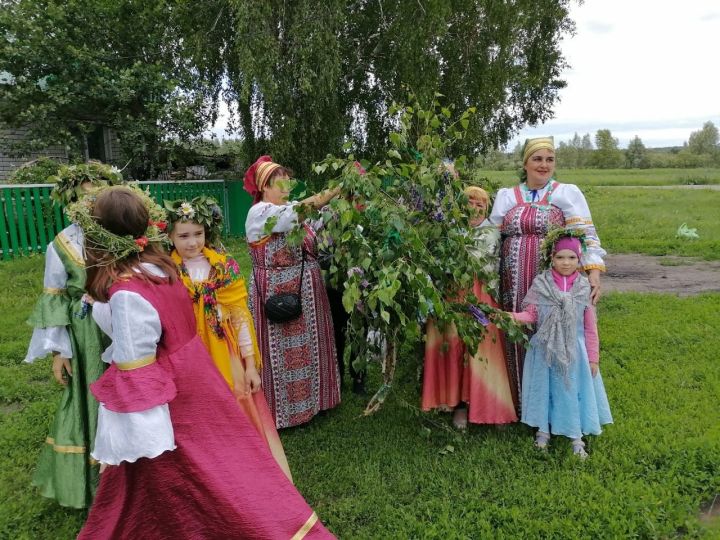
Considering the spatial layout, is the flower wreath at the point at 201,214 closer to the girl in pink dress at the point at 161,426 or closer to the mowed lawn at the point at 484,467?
the girl in pink dress at the point at 161,426

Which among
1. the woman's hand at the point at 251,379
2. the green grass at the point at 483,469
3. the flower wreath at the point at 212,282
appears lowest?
the green grass at the point at 483,469

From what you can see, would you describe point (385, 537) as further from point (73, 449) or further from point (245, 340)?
point (73, 449)

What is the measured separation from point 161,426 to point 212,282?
1242 mm

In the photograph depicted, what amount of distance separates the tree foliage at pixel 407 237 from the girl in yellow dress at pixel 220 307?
59 centimetres

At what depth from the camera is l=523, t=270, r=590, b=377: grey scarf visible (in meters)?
3.15

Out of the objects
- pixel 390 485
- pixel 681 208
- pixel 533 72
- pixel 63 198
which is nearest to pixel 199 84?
pixel 533 72

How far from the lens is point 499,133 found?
→ 16.6 meters

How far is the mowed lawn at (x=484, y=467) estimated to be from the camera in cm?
271

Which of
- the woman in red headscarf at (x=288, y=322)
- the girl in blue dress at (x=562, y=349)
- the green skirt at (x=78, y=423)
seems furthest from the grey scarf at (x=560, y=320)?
the green skirt at (x=78, y=423)

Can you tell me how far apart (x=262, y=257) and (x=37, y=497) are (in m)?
1.85

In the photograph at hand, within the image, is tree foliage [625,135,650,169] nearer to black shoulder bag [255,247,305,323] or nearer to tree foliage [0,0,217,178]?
tree foliage [0,0,217,178]

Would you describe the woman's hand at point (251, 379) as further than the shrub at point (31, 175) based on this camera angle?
No

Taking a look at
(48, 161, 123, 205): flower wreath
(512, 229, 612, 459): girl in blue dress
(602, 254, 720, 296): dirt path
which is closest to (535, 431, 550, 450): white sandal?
(512, 229, 612, 459): girl in blue dress

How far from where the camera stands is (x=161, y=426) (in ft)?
6.22
